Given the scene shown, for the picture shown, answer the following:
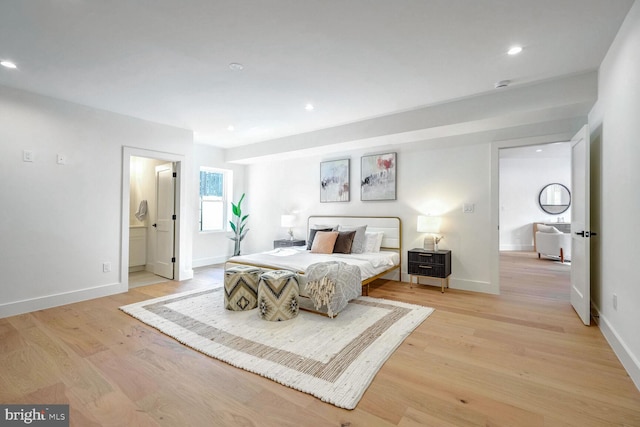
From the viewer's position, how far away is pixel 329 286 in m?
3.13

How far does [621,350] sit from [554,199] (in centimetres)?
774

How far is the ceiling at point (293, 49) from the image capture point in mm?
2049

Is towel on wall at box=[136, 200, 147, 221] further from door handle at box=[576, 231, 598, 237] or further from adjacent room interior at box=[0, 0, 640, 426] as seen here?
door handle at box=[576, 231, 598, 237]

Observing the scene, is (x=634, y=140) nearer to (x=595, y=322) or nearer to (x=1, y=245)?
(x=595, y=322)

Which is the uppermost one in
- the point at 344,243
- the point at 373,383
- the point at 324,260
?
the point at 344,243

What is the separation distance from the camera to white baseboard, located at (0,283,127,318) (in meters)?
3.30

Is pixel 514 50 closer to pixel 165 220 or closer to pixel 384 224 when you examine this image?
pixel 384 224

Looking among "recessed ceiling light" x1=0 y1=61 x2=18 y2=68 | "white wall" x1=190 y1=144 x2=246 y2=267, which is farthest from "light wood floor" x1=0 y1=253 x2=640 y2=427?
"white wall" x1=190 y1=144 x2=246 y2=267

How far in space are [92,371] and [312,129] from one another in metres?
Answer: 4.16

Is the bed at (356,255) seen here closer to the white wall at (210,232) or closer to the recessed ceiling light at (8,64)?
the white wall at (210,232)

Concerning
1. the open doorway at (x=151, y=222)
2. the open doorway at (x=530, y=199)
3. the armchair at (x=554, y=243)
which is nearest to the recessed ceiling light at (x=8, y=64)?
the open doorway at (x=151, y=222)

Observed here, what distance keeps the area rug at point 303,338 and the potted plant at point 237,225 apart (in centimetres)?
280

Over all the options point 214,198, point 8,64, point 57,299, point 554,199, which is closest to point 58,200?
point 57,299

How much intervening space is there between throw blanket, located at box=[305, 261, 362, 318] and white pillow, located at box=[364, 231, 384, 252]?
4.89ft
